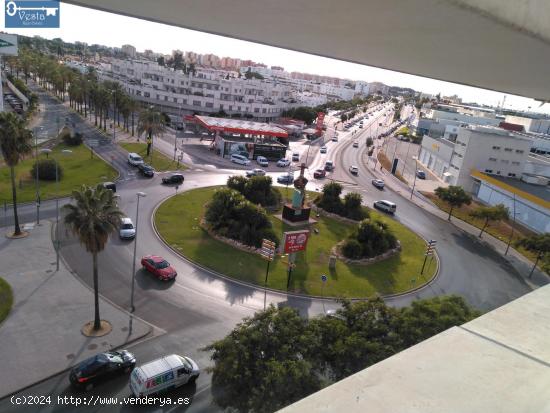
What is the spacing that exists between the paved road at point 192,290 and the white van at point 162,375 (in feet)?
1.89

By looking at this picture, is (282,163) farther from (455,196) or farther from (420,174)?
(455,196)

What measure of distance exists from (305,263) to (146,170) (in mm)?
21687

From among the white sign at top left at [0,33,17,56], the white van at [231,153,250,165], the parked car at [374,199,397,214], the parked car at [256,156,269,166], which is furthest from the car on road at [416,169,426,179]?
the white sign at top left at [0,33,17,56]

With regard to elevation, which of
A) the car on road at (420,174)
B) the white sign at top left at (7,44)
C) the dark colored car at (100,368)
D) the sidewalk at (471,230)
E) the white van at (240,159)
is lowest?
the dark colored car at (100,368)

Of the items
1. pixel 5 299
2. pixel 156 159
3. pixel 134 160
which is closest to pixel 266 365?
pixel 5 299

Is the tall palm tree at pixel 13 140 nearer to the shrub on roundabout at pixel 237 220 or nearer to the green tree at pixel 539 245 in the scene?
the shrub on roundabout at pixel 237 220

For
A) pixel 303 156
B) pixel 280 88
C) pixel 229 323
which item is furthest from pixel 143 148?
pixel 280 88

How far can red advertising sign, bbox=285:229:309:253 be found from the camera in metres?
24.1

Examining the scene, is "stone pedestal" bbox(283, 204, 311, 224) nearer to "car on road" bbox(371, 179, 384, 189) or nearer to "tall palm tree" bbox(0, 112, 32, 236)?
"car on road" bbox(371, 179, 384, 189)

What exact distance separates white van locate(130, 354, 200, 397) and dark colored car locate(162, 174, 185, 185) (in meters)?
25.9

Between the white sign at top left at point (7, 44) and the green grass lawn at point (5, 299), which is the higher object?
the white sign at top left at point (7, 44)

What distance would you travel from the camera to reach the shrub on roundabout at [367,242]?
28172 mm

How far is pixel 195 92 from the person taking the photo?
78375 mm

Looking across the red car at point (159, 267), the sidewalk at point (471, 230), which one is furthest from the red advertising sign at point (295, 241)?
the sidewalk at point (471, 230)
